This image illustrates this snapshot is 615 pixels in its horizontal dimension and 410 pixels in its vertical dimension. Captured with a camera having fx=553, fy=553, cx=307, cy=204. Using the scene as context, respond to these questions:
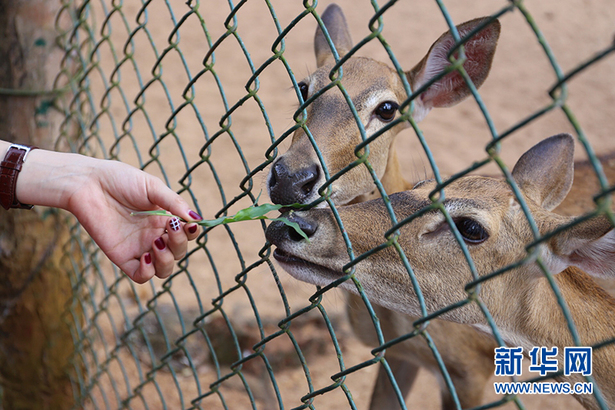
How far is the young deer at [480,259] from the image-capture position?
1.70 meters

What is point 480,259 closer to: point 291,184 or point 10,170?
point 291,184

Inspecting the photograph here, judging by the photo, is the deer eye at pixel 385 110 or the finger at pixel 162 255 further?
the deer eye at pixel 385 110

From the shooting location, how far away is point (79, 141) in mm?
3287

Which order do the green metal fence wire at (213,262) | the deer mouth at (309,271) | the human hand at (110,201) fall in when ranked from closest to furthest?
the green metal fence wire at (213,262) < the deer mouth at (309,271) < the human hand at (110,201)

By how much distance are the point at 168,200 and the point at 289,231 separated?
1.36 ft

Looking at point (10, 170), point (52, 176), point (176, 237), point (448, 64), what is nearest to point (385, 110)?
point (448, 64)

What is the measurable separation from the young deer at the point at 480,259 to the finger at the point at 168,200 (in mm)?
275

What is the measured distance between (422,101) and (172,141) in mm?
4173

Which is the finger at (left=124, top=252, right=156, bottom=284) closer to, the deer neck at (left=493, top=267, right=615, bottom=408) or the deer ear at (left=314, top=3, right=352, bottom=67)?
the deer neck at (left=493, top=267, right=615, bottom=408)

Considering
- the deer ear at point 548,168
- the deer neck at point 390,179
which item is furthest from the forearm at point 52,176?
the deer ear at point 548,168

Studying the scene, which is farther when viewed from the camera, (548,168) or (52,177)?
(548,168)

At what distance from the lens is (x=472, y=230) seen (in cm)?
184

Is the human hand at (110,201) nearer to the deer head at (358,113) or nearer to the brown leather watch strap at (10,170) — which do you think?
the brown leather watch strap at (10,170)

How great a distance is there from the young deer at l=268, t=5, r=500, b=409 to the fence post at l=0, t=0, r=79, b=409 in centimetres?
143
